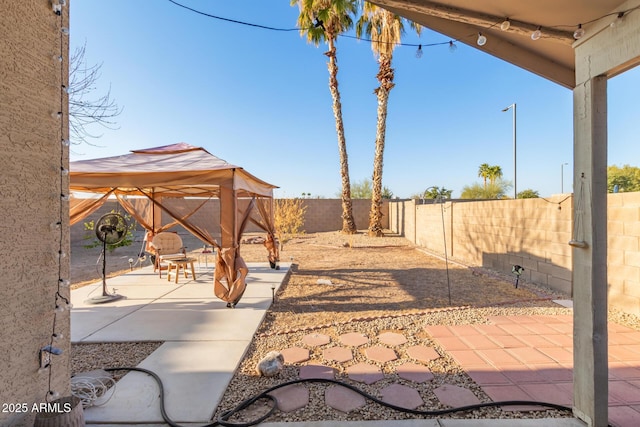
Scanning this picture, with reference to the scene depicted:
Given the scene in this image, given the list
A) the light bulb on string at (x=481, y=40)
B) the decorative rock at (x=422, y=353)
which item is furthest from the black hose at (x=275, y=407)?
the light bulb on string at (x=481, y=40)

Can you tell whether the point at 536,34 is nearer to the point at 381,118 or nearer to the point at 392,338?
the point at 392,338

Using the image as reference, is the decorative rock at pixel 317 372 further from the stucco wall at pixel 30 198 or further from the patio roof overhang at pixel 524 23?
the patio roof overhang at pixel 524 23

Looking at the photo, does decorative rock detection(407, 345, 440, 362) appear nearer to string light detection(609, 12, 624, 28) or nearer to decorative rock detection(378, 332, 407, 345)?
decorative rock detection(378, 332, 407, 345)

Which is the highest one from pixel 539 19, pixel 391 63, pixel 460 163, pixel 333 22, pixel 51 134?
pixel 333 22

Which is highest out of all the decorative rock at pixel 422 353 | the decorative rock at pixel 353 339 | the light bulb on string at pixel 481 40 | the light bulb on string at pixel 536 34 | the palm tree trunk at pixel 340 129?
the palm tree trunk at pixel 340 129

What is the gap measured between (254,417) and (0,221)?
1962mm

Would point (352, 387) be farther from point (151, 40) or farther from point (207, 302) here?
point (151, 40)

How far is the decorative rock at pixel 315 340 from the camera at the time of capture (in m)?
3.33

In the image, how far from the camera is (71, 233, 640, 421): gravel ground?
237 cm

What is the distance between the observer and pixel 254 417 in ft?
6.98

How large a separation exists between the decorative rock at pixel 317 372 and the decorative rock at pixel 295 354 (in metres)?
0.16

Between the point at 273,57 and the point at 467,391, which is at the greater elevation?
the point at 273,57

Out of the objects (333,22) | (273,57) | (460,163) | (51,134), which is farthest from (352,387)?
(460,163)

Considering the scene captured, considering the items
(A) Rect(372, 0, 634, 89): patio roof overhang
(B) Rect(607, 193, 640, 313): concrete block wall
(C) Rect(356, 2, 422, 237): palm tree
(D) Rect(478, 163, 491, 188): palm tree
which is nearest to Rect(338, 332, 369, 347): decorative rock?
(A) Rect(372, 0, 634, 89): patio roof overhang
